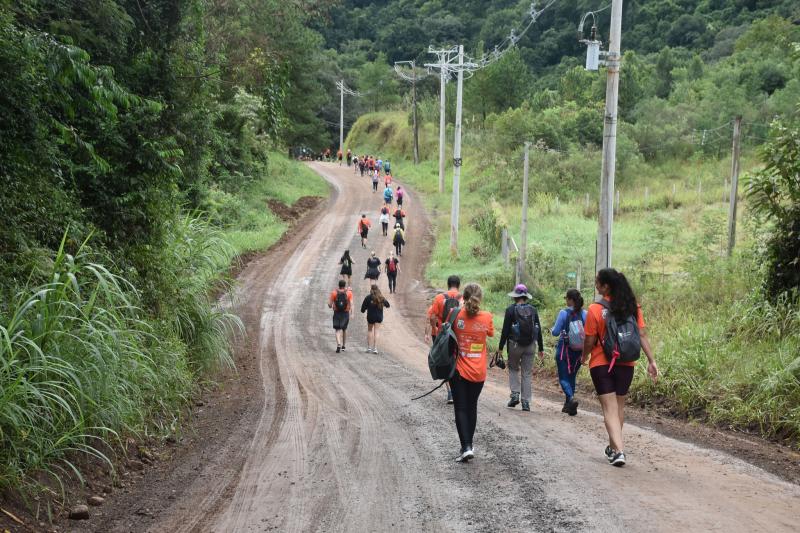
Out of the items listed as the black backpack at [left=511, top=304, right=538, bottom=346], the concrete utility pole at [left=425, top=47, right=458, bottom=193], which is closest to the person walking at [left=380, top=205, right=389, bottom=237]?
the concrete utility pole at [left=425, top=47, right=458, bottom=193]

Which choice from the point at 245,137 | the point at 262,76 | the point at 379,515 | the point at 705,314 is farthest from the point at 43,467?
the point at 245,137

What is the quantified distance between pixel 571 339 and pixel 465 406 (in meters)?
3.14

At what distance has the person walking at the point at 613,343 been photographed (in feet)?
23.7

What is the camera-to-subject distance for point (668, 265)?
22.2 meters

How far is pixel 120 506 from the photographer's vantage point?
6578 millimetres

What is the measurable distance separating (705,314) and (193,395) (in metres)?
9.03

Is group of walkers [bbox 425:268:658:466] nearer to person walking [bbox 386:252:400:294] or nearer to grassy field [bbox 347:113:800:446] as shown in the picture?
grassy field [bbox 347:113:800:446]

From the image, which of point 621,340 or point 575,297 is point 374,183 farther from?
point 621,340

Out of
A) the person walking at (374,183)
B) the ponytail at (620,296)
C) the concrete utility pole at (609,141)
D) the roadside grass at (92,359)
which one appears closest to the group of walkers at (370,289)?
the roadside grass at (92,359)

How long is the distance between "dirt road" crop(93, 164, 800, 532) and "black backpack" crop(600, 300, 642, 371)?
103 centimetres

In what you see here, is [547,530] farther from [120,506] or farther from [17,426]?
[17,426]

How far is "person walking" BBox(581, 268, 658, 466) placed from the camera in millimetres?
7211

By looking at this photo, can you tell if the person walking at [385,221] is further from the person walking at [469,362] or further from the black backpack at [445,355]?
the black backpack at [445,355]

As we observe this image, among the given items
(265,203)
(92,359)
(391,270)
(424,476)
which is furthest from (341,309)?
(265,203)
